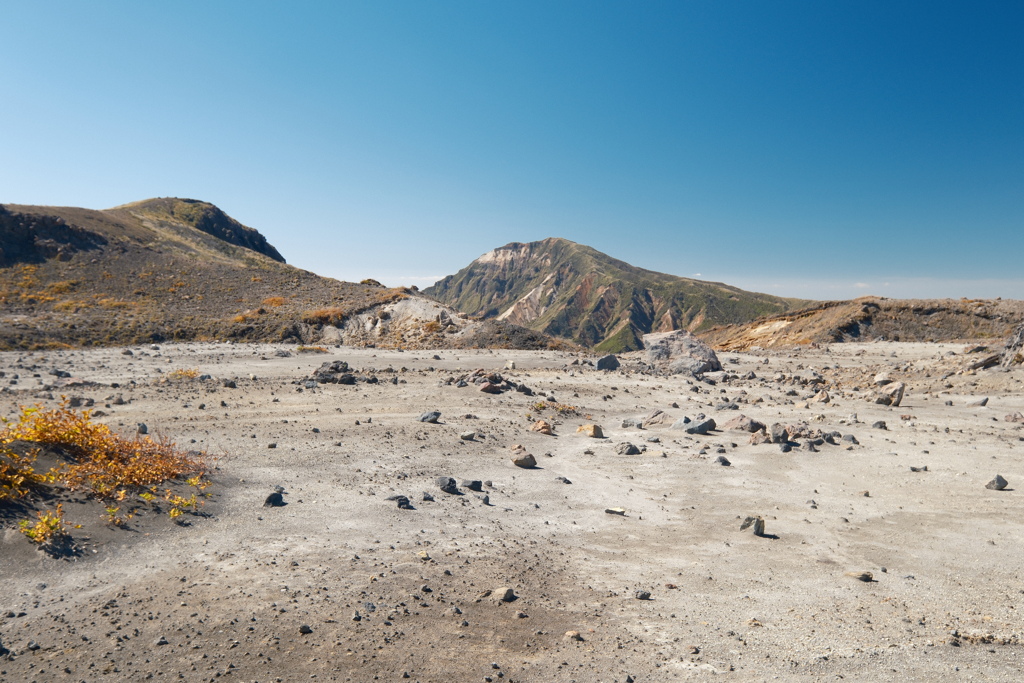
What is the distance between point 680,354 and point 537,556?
23.5 metres

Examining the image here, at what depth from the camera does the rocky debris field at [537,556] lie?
474 cm

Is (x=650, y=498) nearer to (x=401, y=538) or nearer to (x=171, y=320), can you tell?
(x=401, y=538)

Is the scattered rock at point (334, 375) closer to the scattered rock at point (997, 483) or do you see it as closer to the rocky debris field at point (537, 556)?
the rocky debris field at point (537, 556)

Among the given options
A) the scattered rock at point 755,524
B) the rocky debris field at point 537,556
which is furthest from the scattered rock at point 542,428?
the scattered rock at point 755,524

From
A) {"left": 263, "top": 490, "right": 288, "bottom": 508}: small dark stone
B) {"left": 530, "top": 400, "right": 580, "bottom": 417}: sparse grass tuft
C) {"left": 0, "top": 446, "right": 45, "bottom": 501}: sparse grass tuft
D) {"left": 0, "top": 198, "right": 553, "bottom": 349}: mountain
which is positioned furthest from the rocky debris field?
{"left": 0, "top": 198, "right": 553, "bottom": 349}: mountain

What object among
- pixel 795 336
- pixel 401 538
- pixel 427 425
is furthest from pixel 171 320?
pixel 795 336

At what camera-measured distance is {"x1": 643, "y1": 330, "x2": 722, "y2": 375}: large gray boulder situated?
998 inches

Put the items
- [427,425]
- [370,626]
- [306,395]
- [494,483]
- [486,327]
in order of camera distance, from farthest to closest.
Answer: [486,327] < [306,395] < [427,425] < [494,483] < [370,626]

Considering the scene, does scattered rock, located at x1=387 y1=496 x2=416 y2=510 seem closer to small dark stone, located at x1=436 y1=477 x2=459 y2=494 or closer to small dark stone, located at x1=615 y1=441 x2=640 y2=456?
small dark stone, located at x1=436 y1=477 x2=459 y2=494

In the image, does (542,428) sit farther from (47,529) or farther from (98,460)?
(47,529)

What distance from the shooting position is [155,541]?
651 centimetres

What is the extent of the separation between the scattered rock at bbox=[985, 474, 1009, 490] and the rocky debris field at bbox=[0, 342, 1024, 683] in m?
0.02

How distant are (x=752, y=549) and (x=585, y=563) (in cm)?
234

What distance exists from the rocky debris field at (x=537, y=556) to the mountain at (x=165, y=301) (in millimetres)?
22295
